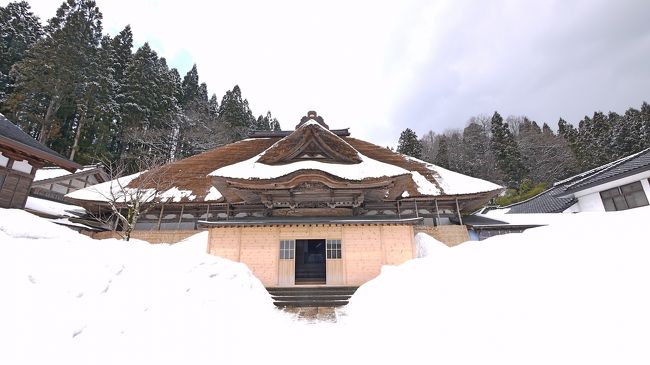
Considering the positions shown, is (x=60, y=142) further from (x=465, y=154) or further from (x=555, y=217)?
(x=465, y=154)

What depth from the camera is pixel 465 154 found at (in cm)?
3969

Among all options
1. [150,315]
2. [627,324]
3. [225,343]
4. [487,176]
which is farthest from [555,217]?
[487,176]

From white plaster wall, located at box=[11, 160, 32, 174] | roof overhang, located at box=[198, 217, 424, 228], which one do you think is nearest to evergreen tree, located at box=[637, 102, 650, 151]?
roof overhang, located at box=[198, 217, 424, 228]

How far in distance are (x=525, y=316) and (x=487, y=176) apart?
37206 mm

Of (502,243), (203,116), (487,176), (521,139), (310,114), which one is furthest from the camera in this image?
(521,139)

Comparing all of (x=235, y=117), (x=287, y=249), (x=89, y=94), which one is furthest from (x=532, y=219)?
(x=89, y=94)

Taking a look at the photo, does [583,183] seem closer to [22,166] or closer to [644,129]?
[22,166]

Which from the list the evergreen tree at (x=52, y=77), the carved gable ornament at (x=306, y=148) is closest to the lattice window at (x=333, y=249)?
the carved gable ornament at (x=306, y=148)

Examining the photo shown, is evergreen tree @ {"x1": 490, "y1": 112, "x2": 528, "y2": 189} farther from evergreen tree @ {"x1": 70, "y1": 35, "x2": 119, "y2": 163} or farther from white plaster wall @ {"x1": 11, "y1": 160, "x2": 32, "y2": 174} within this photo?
evergreen tree @ {"x1": 70, "y1": 35, "x2": 119, "y2": 163}

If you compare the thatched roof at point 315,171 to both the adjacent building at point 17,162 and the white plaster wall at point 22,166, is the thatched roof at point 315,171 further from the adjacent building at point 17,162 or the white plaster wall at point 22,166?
the adjacent building at point 17,162

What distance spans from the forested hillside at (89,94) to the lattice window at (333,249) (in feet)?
66.8

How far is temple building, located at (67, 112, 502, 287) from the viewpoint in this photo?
10219 millimetres

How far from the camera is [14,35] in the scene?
2866cm

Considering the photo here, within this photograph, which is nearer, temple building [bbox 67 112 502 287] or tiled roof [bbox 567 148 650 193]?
temple building [bbox 67 112 502 287]
